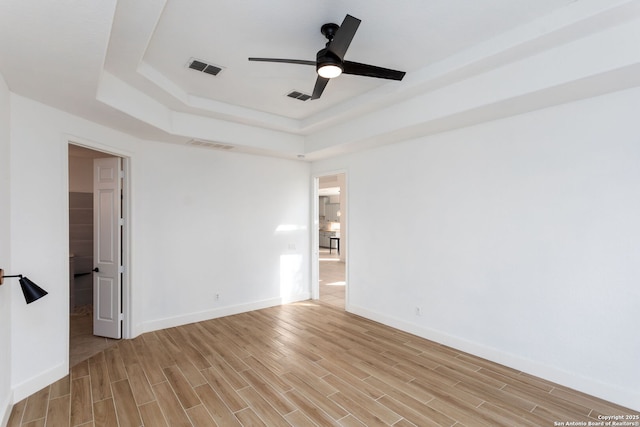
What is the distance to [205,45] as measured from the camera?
9.17ft

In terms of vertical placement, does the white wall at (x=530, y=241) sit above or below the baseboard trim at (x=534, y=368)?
above

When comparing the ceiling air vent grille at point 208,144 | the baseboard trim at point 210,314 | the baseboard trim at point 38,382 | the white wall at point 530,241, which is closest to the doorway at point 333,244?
the baseboard trim at point 210,314

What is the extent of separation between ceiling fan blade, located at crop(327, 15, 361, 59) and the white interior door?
3280mm

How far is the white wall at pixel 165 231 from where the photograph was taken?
285 cm

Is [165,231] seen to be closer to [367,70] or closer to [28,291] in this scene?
[28,291]

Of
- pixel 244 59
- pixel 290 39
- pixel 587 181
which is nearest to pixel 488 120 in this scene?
pixel 587 181

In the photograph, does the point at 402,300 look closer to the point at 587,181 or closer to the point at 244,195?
the point at 587,181

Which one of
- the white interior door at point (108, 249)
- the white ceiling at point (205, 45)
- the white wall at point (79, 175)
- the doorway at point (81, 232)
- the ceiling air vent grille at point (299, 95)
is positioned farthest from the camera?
the white wall at point (79, 175)

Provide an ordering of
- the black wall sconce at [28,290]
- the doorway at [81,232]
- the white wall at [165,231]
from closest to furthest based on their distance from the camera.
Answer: the black wall sconce at [28,290] < the white wall at [165,231] < the doorway at [81,232]

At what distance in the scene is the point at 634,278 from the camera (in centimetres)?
261

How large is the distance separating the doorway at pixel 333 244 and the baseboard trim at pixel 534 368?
172 cm

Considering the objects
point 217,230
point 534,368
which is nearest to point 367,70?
point 534,368

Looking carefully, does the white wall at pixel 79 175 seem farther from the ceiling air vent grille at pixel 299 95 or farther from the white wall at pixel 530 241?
the white wall at pixel 530 241

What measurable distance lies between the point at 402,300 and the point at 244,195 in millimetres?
2999
